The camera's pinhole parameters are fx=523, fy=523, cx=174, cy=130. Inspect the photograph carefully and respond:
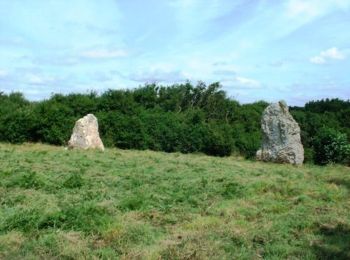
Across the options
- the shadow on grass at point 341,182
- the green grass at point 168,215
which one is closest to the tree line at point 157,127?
the shadow on grass at point 341,182

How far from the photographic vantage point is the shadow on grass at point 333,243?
6131 millimetres

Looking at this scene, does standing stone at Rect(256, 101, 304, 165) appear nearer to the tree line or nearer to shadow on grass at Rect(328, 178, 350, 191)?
the tree line

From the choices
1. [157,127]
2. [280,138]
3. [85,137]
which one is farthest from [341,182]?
[157,127]

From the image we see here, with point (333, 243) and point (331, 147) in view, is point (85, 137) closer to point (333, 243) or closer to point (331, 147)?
point (331, 147)

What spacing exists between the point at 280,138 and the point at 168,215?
409 inches

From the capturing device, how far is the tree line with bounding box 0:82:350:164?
19734mm

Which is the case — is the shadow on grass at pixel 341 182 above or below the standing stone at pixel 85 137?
below

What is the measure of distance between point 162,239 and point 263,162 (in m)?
11.3

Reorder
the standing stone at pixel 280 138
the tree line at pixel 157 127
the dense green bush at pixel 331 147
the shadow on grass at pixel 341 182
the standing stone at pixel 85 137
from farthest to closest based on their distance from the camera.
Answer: the tree line at pixel 157 127 → the standing stone at pixel 85 137 → the dense green bush at pixel 331 147 → the standing stone at pixel 280 138 → the shadow on grass at pixel 341 182

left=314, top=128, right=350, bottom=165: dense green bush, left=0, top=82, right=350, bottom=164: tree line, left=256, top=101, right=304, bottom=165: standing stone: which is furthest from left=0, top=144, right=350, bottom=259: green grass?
left=0, top=82, right=350, bottom=164: tree line

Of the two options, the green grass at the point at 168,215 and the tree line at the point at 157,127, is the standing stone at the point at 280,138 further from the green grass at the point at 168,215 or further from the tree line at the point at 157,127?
the green grass at the point at 168,215

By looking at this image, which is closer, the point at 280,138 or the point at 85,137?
the point at 280,138

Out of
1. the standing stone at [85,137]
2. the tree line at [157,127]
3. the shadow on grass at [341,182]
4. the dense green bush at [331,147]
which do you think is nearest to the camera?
the shadow on grass at [341,182]

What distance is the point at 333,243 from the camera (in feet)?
21.5
